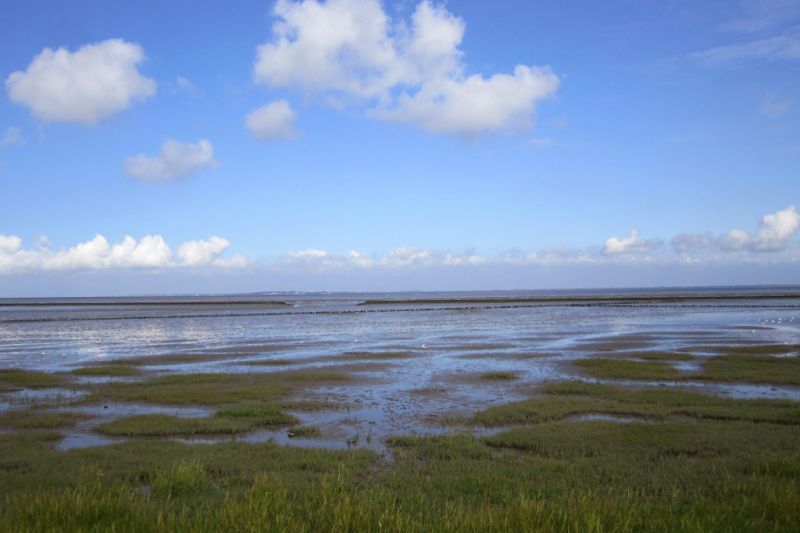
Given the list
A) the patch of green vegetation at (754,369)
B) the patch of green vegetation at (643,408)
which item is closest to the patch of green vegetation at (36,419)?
the patch of green vegetation at (643,408)

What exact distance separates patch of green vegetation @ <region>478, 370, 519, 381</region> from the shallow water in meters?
0.26

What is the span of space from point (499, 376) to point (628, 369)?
6.54 meters

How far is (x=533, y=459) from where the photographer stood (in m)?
13.0

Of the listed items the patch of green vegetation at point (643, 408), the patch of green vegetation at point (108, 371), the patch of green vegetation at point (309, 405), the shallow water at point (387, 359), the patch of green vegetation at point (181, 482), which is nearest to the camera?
the patch of green vegetation at point (181, 482)

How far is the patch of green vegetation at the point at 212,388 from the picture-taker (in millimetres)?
21531

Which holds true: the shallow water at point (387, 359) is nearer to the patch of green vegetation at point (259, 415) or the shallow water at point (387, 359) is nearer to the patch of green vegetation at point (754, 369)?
the patch of green vegetation at point (259, 415)

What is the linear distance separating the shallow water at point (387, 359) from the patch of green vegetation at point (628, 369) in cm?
104

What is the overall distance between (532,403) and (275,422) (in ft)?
27.1

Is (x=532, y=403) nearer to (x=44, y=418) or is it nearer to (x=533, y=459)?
(x=533, y=459)

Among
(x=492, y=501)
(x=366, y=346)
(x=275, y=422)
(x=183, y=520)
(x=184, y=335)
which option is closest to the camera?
(x=183, y=520)

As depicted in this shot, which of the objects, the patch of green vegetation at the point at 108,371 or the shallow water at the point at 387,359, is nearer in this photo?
the shallow water at the point at 387,359

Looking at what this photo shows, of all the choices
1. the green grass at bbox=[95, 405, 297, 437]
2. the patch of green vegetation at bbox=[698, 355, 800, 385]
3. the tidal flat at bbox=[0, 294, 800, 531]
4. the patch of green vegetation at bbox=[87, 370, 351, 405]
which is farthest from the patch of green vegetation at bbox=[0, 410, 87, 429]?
the patch of green vegetation at bbox=[698, 355, 800, 385]

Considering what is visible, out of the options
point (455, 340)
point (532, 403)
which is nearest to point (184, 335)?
point (455, 340)

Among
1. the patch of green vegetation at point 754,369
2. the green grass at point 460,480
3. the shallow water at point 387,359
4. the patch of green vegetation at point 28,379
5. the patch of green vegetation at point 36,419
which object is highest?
the green grass at point 460,480
